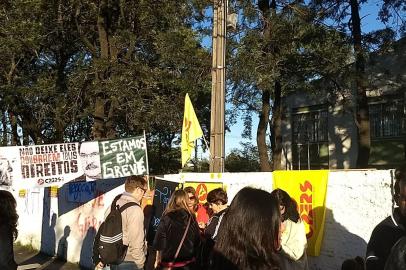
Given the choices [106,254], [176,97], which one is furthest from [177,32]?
[106,254]

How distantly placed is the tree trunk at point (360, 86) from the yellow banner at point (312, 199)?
603 inches

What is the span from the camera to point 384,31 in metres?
20.5

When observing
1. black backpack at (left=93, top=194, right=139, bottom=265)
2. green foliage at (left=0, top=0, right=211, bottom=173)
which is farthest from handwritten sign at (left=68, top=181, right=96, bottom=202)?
black backpack at (left=93, top=194, right=139, bottom=265)

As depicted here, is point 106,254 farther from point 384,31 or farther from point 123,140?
point 384,31

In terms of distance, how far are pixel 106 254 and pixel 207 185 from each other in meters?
2.62

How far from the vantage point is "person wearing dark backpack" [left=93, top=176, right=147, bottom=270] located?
5828mm

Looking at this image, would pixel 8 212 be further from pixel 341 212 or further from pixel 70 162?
pixel 70 162

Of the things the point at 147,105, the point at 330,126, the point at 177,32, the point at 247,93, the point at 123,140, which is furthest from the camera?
the point at 330,126

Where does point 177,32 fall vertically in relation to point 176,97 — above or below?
above

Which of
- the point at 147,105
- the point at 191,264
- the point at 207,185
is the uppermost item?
the point at 147,105

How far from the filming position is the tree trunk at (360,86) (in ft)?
68.5

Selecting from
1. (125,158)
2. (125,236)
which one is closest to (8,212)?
(125,236)

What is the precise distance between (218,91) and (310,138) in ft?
79.6

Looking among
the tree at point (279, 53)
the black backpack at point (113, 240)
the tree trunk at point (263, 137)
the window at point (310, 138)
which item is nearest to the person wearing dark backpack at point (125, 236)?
the black backpack at point (113, 240)
